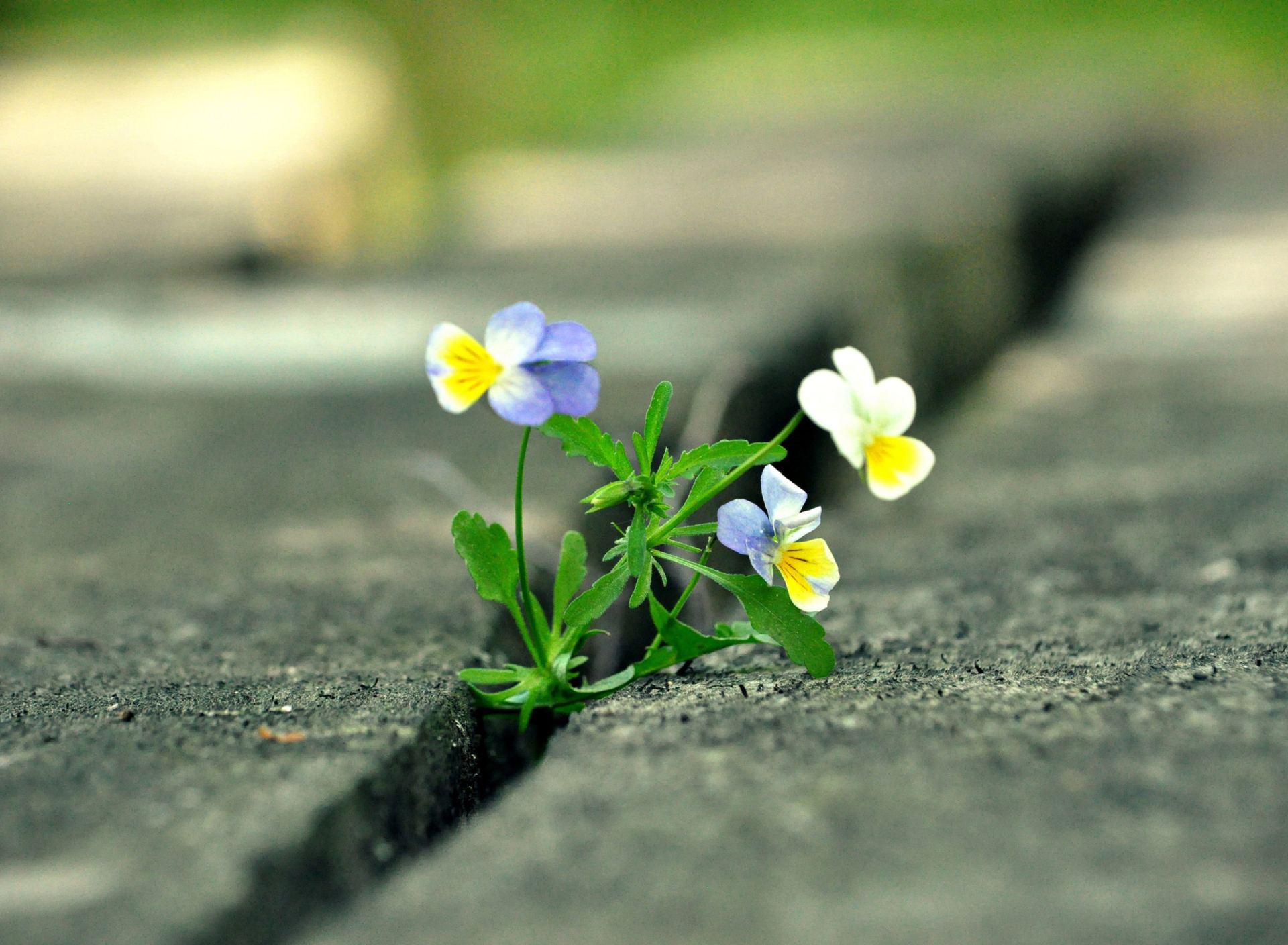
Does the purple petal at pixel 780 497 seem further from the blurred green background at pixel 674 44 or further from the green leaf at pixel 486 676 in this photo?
the blurred green background at pixel 674 44

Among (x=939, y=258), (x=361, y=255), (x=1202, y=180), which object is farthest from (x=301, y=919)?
(x=1202, y=180)

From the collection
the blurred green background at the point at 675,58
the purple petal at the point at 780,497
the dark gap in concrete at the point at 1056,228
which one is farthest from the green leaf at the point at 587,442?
the blurred green background at the point at 675,58

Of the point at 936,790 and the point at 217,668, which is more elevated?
the point at 217,668

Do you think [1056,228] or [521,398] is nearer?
[521,398]

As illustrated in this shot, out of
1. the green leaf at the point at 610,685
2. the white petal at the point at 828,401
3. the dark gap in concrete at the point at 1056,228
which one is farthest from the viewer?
the dark gap in concrete at the point at 1056,228

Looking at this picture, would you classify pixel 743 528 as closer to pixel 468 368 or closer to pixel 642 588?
pixel 642 588

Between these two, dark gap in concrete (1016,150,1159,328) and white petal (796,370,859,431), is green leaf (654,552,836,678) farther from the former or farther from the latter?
dark gap in concrete (1016,150,1159,328)

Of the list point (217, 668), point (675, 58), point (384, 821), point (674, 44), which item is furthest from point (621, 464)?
point (674, 44)
